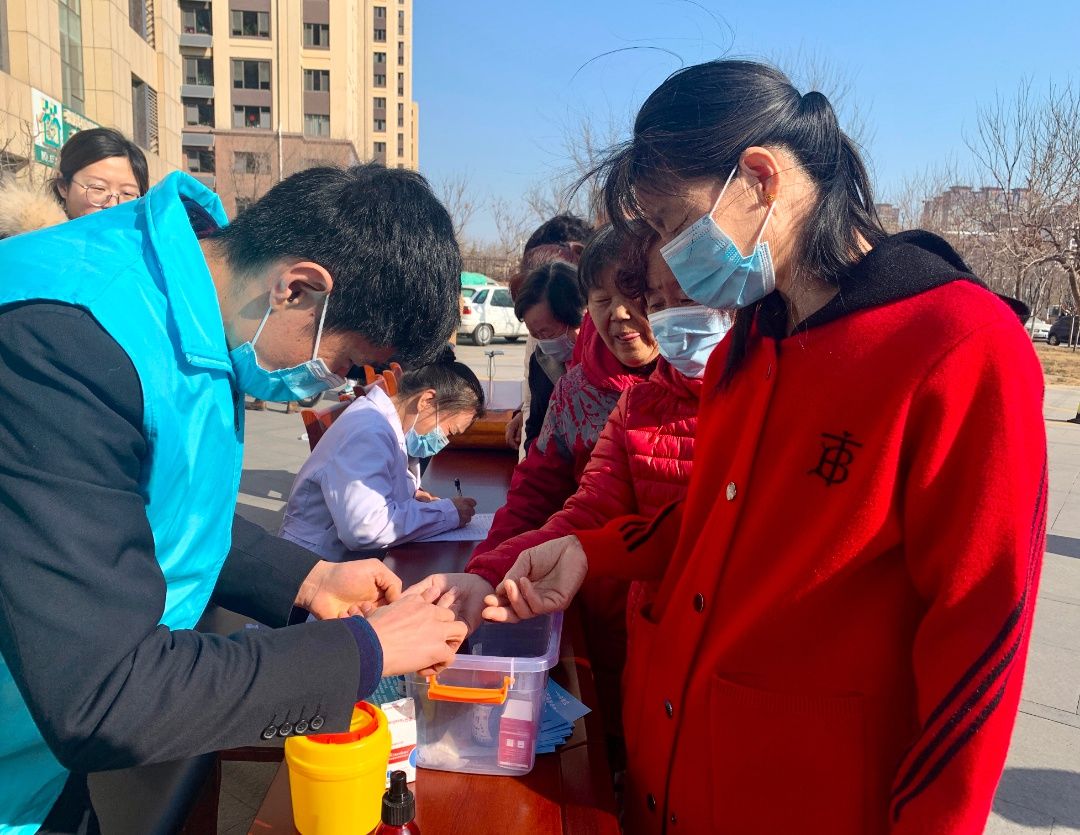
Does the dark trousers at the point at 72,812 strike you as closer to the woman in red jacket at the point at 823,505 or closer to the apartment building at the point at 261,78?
the woman in red jacket at the point at 823,505

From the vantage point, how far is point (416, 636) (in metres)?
1.26

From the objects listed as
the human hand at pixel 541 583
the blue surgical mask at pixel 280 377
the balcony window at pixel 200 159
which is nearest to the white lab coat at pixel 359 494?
the human hand at pixel 541 583

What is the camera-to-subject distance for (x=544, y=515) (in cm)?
218

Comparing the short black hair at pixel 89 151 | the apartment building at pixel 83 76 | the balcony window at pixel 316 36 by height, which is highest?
the balcony window at pixel 316 36

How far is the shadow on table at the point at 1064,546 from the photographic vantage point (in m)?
5.21

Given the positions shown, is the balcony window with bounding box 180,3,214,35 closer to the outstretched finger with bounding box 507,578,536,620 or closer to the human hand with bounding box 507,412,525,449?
the human hand with bounding box 507,412,525,449

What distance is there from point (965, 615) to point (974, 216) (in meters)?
23.1

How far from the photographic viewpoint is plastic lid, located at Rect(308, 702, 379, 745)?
1128mm

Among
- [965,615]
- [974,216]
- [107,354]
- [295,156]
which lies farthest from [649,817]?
[295,156]

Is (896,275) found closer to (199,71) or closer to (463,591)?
(463,591)

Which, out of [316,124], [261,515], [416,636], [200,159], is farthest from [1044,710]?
[200,159]

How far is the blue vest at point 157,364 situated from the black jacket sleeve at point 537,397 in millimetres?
2282

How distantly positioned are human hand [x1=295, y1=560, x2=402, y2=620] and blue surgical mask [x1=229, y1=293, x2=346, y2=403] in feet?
1.51

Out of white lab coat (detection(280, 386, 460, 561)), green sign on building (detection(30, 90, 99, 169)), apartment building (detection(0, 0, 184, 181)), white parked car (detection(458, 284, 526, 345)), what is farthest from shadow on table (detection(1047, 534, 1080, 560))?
green sign on building (detection(30, 90, 99, 169))
